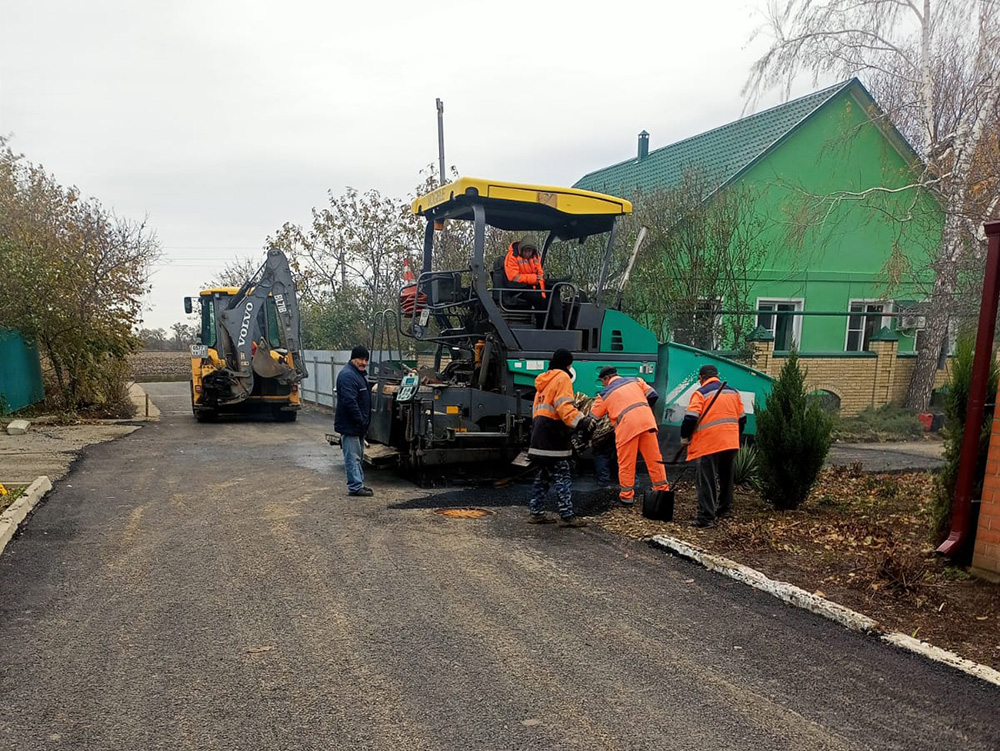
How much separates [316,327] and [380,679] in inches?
871

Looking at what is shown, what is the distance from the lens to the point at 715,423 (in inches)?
266

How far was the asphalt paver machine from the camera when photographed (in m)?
7.99

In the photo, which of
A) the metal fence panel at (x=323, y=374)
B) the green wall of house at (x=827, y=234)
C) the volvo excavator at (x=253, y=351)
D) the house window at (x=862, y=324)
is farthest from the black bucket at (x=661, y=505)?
the house window at (x=862, y=324)

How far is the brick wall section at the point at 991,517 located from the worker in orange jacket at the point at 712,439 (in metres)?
2.21

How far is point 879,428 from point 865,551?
8557 millimetres

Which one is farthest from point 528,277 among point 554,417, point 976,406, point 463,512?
point 976,406

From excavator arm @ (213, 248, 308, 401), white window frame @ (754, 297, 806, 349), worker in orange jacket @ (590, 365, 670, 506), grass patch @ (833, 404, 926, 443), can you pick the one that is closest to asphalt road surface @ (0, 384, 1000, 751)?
worker in orange jacket @ (590, 365, 670, 506)

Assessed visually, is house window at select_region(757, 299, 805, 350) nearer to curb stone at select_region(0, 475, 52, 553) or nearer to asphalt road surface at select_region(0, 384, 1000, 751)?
asphalt road surface at select_region(0, 384, 1000, 751)

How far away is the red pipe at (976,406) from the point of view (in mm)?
4848

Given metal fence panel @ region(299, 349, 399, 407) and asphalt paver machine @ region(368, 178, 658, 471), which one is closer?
asphalt paver machine @ region(368, 178, 658, 471)

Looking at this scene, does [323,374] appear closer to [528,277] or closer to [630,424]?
[528,277]

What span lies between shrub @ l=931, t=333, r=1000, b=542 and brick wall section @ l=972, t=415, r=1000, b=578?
22 cm

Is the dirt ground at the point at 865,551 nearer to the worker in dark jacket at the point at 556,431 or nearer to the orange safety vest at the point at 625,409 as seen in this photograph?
the worker in dark jacket at the point at 556,431

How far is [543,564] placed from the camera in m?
5.61
